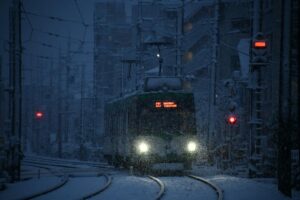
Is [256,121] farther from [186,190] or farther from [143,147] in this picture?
[186,190]

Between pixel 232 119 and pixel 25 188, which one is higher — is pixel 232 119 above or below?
above

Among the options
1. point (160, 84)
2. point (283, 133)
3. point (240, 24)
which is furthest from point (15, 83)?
point (240, 24)

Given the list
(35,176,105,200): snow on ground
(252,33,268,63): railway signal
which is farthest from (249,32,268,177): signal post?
(35,176,105,200): snow on ground

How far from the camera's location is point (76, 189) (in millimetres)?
17625

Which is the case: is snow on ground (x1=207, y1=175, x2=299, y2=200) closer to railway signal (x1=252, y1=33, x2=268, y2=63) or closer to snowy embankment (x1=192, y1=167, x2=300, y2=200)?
snowy embankment (x1=192, y1=167, x2=300, y2=200)

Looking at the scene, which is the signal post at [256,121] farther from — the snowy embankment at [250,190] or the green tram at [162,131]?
the green tram at [162,131]

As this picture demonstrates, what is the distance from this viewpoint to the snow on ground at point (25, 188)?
16.3m

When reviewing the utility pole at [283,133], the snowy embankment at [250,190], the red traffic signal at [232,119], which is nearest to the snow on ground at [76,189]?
the snowy embankment at [250,190]

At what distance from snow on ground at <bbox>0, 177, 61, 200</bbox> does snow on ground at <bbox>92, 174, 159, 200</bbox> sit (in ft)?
6.78

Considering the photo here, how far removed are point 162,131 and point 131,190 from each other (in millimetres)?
6014

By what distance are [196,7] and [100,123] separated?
2154cm

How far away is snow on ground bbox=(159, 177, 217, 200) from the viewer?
15.3 m

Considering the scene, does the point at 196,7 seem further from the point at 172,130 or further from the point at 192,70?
the point at 172,130

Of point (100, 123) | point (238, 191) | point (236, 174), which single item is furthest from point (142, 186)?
point (100, 123)
